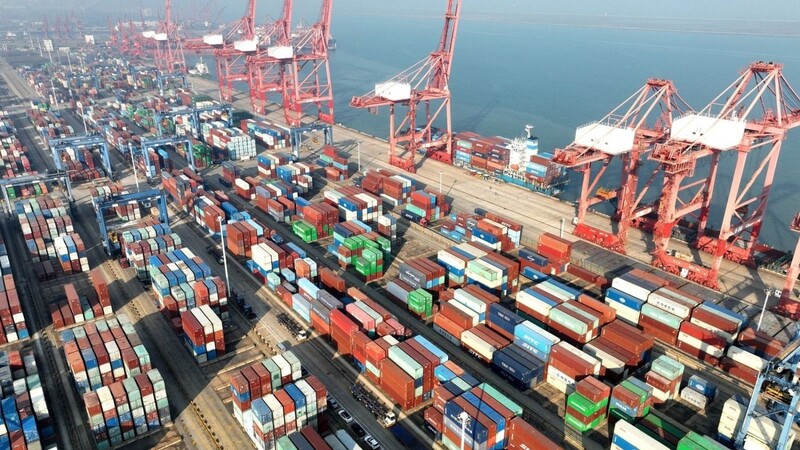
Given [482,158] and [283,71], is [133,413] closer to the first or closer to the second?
[482,158]

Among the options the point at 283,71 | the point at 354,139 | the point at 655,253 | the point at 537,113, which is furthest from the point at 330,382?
the point at 537,113

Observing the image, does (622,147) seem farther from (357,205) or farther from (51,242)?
(51,242)

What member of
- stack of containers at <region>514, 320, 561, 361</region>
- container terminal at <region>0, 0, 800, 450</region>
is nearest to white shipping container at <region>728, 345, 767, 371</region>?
container terminal at <region>0, 0, 800, 450</region>

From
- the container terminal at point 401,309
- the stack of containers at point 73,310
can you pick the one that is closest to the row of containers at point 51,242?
the container terminal at point 401,309

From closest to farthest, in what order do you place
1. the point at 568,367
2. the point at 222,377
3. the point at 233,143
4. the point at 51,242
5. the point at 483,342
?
the point at 568,367 < the point at 222,377 < the point at 483,342 < the point at 51,242 < the point at 233,143

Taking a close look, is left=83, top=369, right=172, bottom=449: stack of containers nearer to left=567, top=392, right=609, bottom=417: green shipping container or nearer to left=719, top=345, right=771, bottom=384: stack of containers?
left=567, top=392, right=609, bottom=417: green shipping container

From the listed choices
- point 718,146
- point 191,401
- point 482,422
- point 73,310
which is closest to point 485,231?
point 718,146
